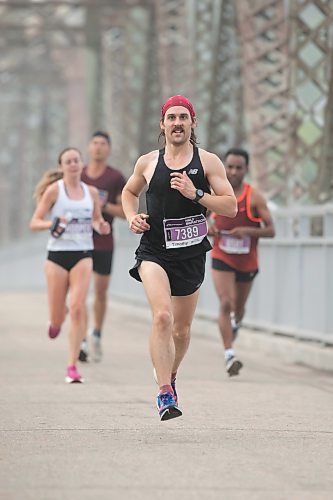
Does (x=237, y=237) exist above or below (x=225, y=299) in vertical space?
above

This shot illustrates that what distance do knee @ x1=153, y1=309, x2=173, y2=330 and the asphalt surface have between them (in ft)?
1.93

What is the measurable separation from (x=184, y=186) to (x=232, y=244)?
4812 millimetres

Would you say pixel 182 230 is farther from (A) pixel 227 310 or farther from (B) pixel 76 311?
(A) pixel 227 310

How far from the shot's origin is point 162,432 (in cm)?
943

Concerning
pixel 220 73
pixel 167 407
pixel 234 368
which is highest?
pixel 220 73

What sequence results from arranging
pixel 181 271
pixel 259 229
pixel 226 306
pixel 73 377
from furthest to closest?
pixel 259 229 → pixel 226 306 → pixel 73 377 → pixel 181 271

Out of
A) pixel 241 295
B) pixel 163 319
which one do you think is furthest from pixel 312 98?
pixel 163 319

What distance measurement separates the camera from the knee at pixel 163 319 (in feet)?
30.6

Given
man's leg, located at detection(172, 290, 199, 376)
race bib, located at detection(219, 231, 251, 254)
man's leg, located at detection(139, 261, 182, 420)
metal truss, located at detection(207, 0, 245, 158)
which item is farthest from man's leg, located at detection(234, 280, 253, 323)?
metal truss, located at detection(207, 0, 245, 158)

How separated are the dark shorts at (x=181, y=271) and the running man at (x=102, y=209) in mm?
5351

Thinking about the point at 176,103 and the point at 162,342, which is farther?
the point at 176,103

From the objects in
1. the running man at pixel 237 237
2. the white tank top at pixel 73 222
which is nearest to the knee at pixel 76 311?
→ the white tank top at pixel 73 222

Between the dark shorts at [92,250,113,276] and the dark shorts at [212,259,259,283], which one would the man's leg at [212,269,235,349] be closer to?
the dark shorts at [212,259,259,283]

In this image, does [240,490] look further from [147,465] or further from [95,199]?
[95,199]
